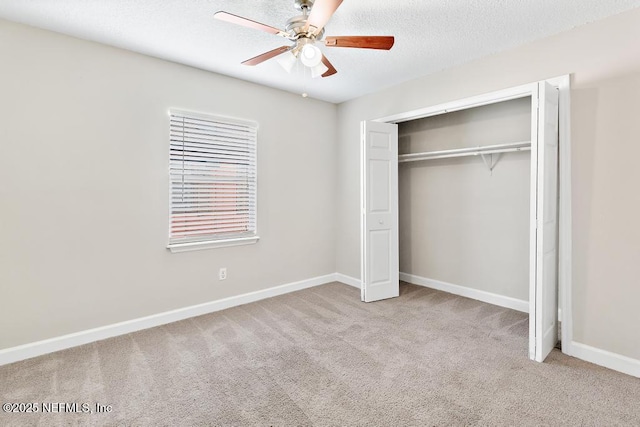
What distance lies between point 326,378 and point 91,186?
2.56m

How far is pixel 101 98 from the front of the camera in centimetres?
289

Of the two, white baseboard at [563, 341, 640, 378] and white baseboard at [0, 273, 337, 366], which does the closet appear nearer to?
white baseboard at [563, 341, 640, 378]

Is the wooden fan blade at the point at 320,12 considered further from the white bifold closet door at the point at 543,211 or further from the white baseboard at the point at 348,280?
the white baseboard at the point at 348,280

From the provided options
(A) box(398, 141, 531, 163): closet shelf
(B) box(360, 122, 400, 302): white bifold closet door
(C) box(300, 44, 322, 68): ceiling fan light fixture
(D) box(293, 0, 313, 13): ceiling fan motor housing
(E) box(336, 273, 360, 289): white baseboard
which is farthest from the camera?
(E) box(336, 273, 360, 289): white baseboard

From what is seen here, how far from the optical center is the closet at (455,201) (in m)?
3.46

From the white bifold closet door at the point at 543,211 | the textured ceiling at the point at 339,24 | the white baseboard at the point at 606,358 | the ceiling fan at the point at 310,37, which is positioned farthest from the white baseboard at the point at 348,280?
the ceiling fan at the point at 310,37

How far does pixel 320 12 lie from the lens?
1.82m

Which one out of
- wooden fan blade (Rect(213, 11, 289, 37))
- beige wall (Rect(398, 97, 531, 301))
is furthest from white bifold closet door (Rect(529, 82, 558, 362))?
wooden fan blade (Rect(213, 11, 289, 37))

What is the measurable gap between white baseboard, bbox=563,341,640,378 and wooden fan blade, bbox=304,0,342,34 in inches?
120

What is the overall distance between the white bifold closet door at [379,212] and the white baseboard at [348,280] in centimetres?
65

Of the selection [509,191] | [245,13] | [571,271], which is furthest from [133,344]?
[509,191]

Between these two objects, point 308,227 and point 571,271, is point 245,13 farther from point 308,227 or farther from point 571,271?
point 571,271

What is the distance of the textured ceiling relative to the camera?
7.54ft

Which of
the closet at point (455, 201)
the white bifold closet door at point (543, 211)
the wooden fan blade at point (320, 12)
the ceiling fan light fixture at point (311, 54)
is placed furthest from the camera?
the closet at point (455, 201)
